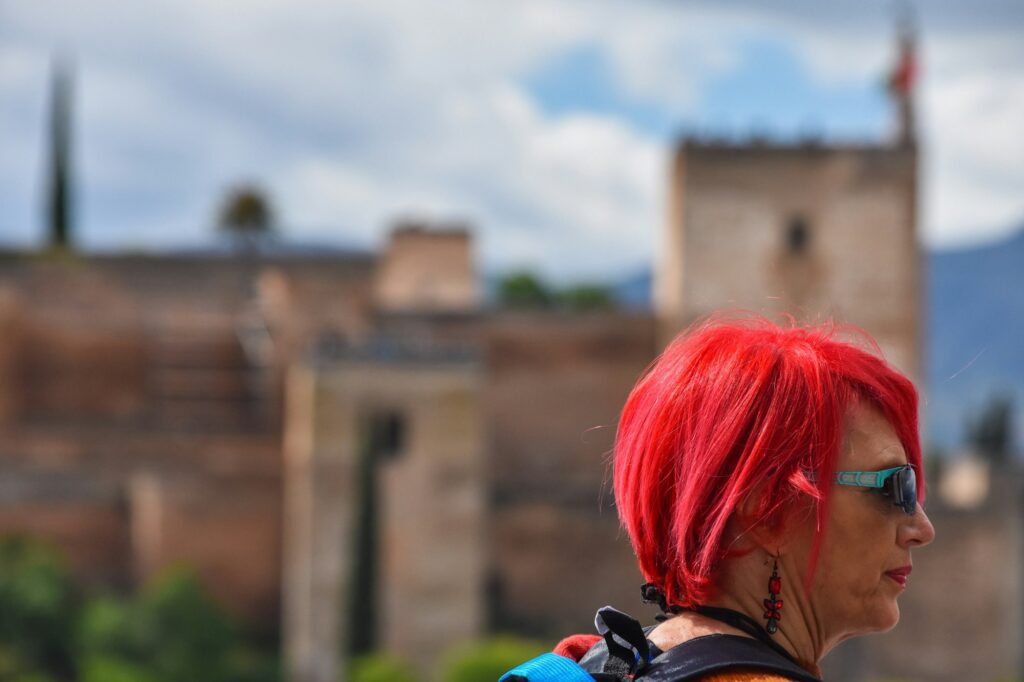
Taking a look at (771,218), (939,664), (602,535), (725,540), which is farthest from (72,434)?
(725,540)

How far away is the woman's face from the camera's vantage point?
202 cm

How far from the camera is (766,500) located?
6.50 feet

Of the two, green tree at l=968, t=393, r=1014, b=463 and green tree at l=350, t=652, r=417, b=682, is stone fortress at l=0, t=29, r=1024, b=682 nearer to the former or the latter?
green tree at l=350, t=652, r=417, b=682

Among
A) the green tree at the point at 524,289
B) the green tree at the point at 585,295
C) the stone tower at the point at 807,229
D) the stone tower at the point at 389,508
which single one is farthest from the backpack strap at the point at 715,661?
the green tree at the point at 524,289

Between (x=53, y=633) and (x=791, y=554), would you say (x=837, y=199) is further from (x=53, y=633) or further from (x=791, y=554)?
(x=791, y=554)

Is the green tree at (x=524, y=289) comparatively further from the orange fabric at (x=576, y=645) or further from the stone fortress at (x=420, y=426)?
the orange fabric at (x=576, y=645)

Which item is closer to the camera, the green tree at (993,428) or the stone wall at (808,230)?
the stone wall at (808,230)

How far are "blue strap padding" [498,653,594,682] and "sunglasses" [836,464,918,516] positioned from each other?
1.20 feet

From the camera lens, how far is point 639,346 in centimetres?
2467

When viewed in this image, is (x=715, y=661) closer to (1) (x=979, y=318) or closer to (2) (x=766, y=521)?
(2) (x=766, y=521)

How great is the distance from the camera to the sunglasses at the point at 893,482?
2.00 metres

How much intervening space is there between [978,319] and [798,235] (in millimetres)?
9208

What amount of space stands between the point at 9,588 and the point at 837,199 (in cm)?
1179

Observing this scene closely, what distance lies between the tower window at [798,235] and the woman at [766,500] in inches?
859
